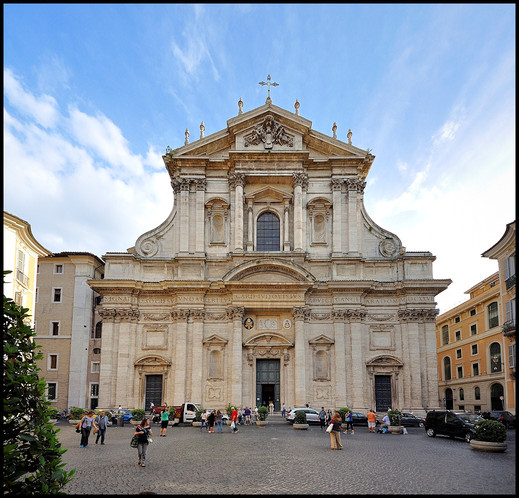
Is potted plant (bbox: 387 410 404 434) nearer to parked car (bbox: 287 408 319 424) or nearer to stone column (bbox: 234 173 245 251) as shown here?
parked car (bbox: 287 408 319 424)

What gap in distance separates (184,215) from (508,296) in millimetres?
23185

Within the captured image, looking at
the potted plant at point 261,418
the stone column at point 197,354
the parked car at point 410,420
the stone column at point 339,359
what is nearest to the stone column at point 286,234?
the stone column at point 339,359

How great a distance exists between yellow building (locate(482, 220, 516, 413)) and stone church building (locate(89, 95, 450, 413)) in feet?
13.7

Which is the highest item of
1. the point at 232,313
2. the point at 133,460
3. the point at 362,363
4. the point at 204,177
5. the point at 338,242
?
the point at 204,177

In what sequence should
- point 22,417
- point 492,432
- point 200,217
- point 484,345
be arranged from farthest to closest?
point 484,345 < point 200,217 < point 492,432 < point 22,417

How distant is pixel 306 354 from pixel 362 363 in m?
3.82

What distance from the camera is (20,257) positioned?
32938 millimetres

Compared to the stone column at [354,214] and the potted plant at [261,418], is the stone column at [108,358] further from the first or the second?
the stone column at [354,214]

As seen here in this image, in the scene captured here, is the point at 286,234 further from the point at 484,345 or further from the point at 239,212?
the point at 484,345

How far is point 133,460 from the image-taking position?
18.0 m

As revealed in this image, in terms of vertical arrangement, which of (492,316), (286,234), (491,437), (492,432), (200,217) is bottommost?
(491,437)

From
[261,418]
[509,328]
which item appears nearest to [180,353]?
[261,418]

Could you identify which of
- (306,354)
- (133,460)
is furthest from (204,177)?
(133,460)

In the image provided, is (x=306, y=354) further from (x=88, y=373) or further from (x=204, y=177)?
(x=88, y=373)
